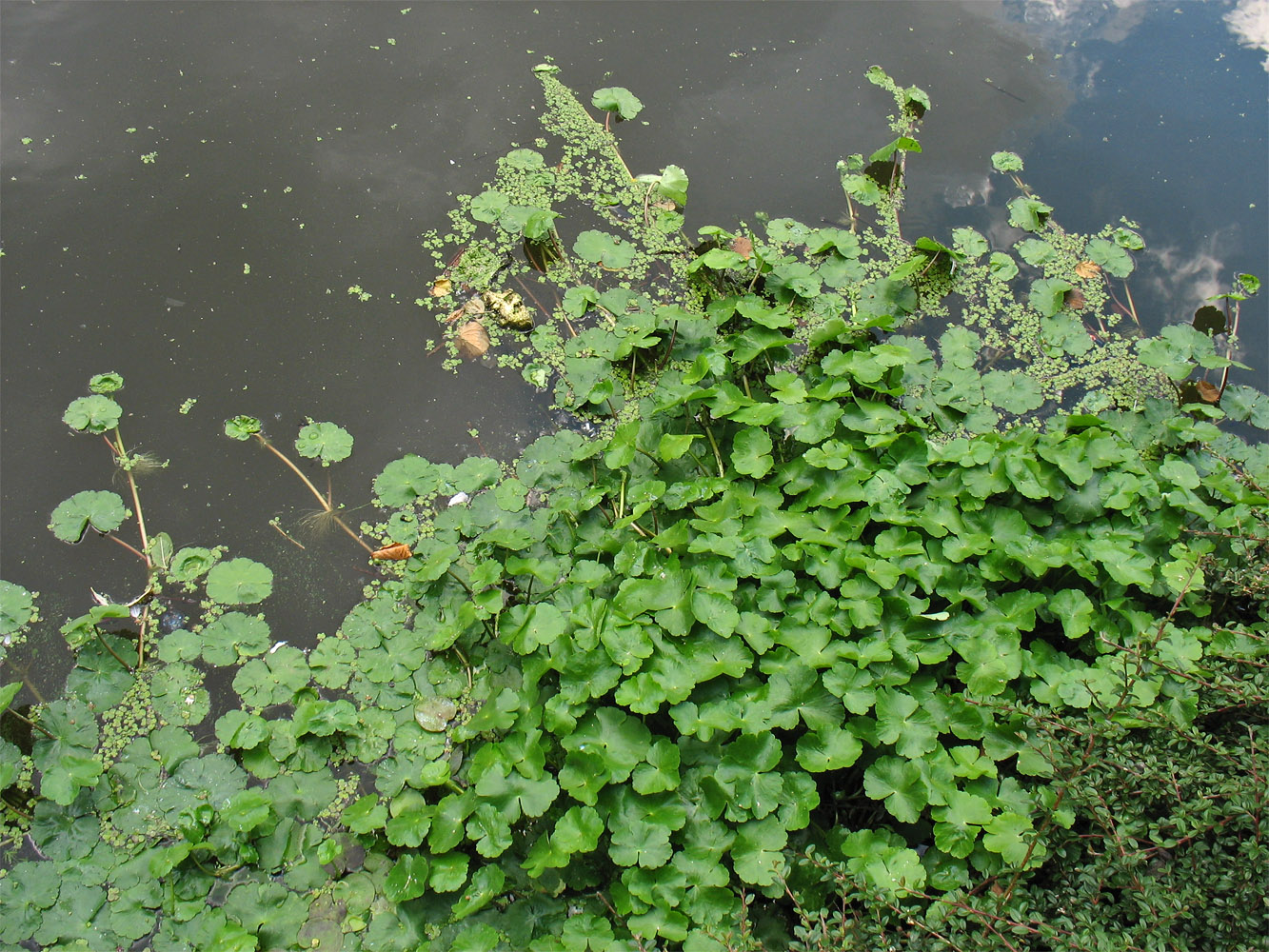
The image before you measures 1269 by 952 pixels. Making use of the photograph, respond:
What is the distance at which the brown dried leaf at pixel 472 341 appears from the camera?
10.4 feet

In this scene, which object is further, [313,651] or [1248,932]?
[313,651]

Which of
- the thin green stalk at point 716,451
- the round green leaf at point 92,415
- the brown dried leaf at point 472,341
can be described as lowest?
the round green leaf at point 92,415

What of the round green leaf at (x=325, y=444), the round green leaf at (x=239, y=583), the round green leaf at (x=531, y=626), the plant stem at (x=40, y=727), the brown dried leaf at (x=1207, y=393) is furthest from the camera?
the brown dried leaf at (x=1207, y=393)

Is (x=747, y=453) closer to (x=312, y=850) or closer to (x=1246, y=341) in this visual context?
(x=312, y=850)

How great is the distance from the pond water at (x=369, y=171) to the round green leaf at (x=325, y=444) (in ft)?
0.17

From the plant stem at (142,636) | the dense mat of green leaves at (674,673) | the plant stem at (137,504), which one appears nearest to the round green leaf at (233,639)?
the dense mat of green leaves at (674,673)

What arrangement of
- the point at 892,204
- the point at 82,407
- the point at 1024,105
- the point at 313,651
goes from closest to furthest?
the point at 313,651 → the point at 82,407 → the point at 892,204 → the point at 1024,105

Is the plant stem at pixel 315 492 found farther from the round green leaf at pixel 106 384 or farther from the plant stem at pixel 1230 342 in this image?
the plant stem at pixel 1230 342

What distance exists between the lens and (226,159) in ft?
11.7

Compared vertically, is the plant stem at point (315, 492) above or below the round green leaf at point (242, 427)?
below

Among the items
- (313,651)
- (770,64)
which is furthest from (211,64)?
(313,651)

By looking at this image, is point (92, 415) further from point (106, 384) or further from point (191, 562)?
point (191, 562)

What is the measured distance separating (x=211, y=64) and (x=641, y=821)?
11.4 ft

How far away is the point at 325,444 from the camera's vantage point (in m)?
2.93
